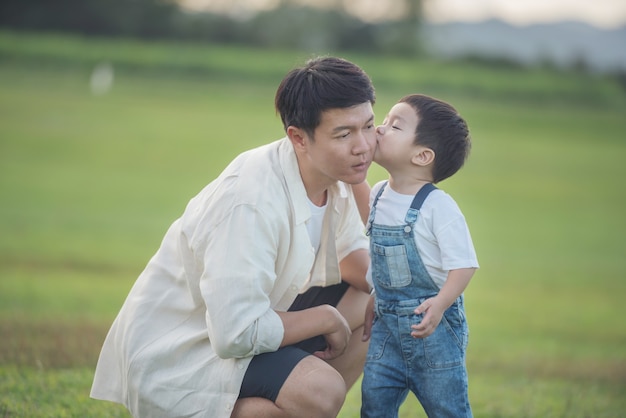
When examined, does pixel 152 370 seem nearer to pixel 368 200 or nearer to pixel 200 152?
pixel 368 200

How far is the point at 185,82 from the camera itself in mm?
31625

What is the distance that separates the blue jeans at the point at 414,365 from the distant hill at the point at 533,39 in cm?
3914

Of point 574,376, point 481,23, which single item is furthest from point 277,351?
point 481,23

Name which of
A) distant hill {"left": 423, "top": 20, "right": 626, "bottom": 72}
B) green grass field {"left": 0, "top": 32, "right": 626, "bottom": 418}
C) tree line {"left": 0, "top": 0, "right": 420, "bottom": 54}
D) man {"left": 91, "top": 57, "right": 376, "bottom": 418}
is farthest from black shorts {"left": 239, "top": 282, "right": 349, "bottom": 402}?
distant hill {"left": 423, "top": 20, "right": 626, "bottom": 72}

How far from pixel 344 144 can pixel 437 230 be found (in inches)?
18.5

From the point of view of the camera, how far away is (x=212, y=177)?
17984mm

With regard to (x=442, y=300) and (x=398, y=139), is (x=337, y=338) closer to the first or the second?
(x=442, y=300)

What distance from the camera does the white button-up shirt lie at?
325 centimetres

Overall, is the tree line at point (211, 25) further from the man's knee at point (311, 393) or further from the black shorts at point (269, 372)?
the man's knee at point (311, 393)

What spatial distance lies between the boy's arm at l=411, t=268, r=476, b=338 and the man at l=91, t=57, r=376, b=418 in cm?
37

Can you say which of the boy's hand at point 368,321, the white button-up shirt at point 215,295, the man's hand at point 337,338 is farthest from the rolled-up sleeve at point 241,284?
the boy's hand at point 368,321

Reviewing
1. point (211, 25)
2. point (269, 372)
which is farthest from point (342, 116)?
point (211, 25)

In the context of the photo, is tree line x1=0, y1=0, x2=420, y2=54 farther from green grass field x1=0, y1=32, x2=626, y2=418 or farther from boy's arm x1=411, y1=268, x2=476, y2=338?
boy's arm x1=411, y1=268, x2=476, y2=338

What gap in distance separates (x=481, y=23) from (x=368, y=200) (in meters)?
89.7
